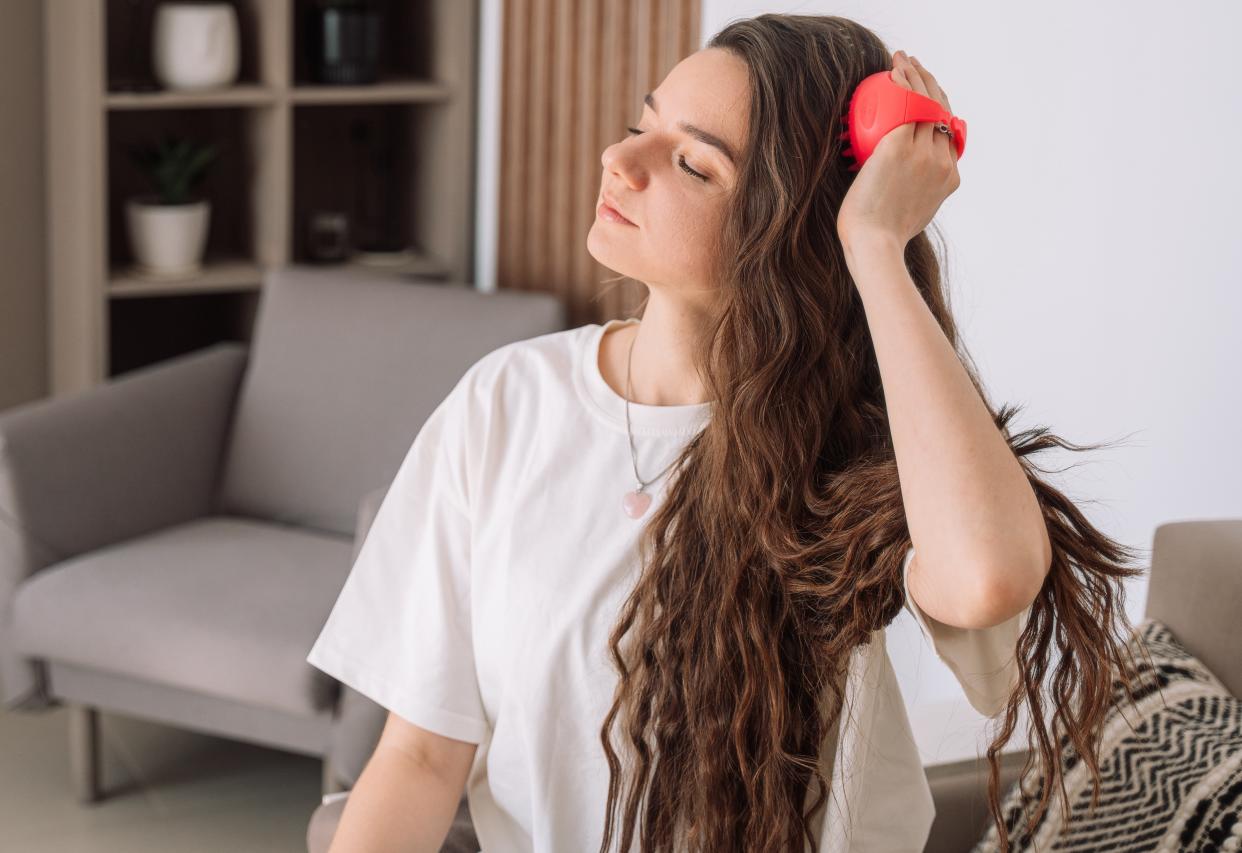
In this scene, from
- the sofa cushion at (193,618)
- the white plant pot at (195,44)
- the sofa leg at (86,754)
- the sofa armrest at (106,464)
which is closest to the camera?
the sofa cushion at (193,618)

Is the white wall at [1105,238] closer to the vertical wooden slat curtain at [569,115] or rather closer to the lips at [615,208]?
the lips at [615,208]

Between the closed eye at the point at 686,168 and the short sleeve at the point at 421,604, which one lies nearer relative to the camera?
the closed eye at the point at 686,168

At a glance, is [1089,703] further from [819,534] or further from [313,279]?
[313,279]

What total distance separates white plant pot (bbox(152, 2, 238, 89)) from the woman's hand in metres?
2.26

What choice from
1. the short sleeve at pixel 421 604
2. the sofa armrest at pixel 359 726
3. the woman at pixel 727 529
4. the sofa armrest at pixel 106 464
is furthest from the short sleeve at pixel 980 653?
the sofa armrest at pixel 106 464

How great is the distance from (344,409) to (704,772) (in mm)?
1646

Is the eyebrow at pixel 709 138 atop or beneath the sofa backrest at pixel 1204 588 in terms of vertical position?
atop

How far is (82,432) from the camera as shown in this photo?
8.25 feet

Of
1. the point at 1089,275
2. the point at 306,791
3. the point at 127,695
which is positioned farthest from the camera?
the point at 306,791

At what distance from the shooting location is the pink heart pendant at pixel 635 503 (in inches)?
50.0

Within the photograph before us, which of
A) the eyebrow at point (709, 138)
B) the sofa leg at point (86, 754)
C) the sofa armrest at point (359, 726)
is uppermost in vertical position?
the eyebrow at point (709, 138)

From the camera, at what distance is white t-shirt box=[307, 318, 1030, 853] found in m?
1.26

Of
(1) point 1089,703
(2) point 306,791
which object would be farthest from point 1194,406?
(2) point 306,791

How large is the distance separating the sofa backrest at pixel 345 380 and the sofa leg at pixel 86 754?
1.62ft
